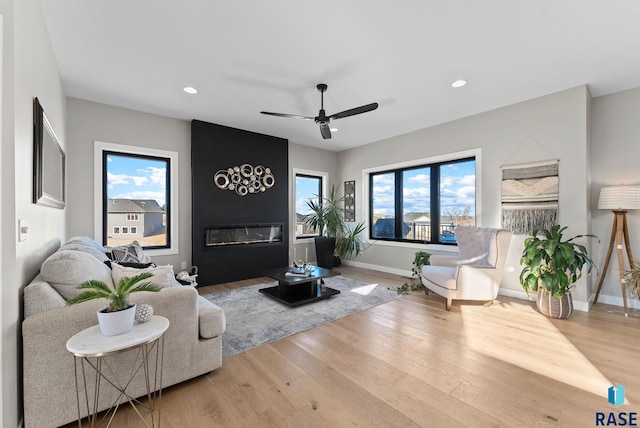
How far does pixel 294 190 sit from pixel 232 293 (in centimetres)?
261

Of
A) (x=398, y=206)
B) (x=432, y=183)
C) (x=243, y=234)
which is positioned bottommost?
(x=243, y=234)

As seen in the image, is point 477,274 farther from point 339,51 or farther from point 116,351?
point 116,351

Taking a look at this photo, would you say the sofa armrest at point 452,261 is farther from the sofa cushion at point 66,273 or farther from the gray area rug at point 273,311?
the sofa cushion at point 66,273

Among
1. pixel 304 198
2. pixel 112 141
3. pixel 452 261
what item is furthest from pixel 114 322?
pixel 304 198

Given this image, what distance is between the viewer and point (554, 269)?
3102 mm

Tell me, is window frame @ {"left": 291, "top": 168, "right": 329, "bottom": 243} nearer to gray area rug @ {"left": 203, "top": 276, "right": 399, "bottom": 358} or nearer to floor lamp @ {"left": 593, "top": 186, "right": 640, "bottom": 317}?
gray area rug @ {"left": 203, "top": 276, "right": 399, "bottom": 358}

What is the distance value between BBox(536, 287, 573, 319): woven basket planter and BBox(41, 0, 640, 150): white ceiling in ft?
8.31

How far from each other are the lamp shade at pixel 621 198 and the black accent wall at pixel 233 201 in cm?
477

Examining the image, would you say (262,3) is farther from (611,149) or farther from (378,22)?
(611,149)

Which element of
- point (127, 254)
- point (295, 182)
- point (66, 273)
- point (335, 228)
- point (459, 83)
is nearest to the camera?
point (66, 273)

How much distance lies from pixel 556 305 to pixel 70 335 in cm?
443

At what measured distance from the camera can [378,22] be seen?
2203 mm

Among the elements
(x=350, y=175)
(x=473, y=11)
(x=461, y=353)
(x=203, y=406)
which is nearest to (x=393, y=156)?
(x=350, y=175)

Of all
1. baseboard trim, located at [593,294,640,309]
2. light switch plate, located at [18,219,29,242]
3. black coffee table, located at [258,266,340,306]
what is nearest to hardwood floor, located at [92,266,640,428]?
baseboard trim, located at [593,294,640,309]
